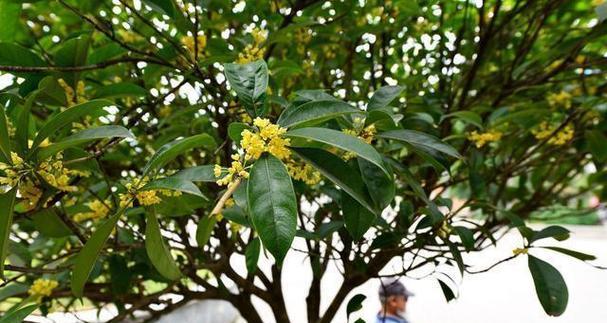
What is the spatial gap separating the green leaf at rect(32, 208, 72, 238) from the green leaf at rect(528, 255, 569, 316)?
737 millimetres

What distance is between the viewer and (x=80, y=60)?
691 mm

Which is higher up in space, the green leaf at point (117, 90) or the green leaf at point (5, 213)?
the green leaf at point (117, 90)

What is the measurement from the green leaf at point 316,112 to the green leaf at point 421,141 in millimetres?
95

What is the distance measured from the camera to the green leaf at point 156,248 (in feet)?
1.69

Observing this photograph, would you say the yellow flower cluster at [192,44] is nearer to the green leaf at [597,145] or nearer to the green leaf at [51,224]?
the green leaf at [51,224]

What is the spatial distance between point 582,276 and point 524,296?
1.51ft

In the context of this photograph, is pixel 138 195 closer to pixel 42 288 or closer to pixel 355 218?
pixel 355 218

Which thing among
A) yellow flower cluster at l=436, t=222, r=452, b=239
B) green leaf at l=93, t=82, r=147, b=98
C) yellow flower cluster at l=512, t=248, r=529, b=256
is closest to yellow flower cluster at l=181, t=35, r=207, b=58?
green leaf at l=93, t=82, r=147, b=98

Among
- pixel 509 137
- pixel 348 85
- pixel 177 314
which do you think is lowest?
pixel 177 314

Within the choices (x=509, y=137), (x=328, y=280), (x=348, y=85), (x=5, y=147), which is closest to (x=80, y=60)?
(x=5, y=147)

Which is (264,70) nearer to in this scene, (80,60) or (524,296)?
(80,60)

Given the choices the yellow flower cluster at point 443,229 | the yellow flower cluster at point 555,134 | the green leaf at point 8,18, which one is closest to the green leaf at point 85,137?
the green leaf at point 8,18

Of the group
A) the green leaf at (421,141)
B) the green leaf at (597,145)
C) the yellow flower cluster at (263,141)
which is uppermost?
the green leaf at (597,145)

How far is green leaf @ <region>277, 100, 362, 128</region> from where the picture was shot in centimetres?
44
